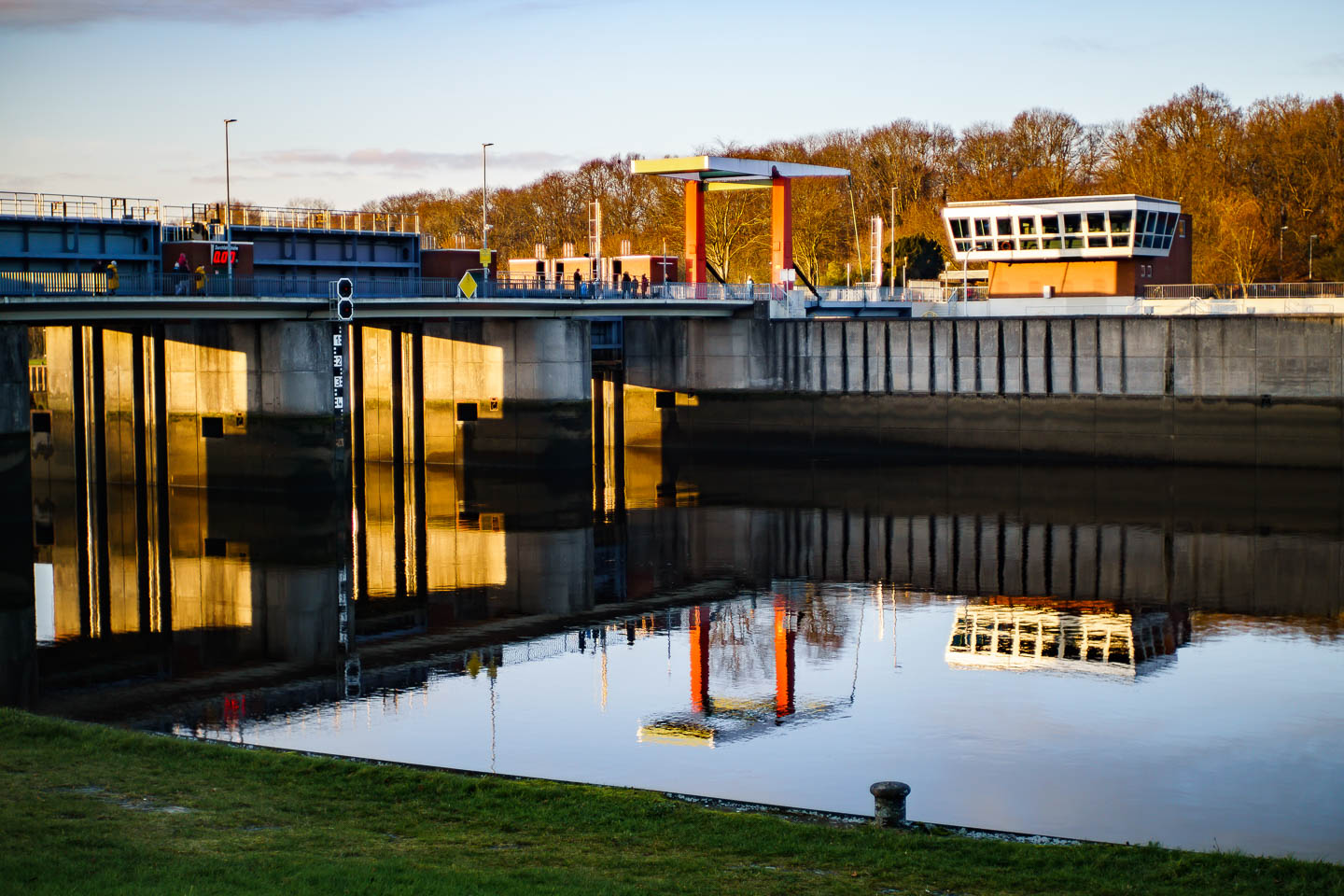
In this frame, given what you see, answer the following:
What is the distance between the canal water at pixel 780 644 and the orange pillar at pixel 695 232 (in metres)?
24.0

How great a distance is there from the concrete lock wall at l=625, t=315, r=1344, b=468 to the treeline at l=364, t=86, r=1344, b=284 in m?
37.5

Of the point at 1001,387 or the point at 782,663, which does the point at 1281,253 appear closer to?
the point at 1001,387

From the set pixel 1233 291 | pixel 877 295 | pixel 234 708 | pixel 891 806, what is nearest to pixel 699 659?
pixel 234 708

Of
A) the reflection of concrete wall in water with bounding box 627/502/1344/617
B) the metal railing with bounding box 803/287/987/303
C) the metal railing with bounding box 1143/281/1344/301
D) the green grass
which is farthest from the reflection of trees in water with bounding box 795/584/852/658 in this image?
the metal railing with bounding box 1143/281/1344/301

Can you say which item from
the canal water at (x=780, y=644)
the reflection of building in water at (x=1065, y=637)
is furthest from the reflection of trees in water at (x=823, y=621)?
the reflection of building in water at (x=1065, y=637)

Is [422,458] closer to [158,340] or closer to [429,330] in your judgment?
[429,330]

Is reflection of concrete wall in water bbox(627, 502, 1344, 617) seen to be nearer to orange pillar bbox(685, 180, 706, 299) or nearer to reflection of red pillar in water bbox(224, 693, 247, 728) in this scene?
reflection of red pillar in water bbox(224, 693, 247, 728)

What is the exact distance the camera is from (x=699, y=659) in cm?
2714

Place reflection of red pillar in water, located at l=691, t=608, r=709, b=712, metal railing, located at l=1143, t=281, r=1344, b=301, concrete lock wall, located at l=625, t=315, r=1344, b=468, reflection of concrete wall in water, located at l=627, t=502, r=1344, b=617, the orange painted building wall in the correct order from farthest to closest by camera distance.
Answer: the orange painted building wall
metal railing, located at l=1143, t=281, r=1344, b=301
concrete lock wall, located at l=625, t=315, r=1344, b=468
reflection of concrete wall in water, located at l=627, t=502, r=1344, b=617
reflection of red pillar in water, located at l=691, t=608, r=709, b=712

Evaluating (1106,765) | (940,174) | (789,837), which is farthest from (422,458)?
(940,174)

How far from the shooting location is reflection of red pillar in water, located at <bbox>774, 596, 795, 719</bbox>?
2350cm

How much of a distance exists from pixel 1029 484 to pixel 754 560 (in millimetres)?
18488

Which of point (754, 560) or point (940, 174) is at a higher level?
point (940, 174)

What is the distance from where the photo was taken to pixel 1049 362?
61.8 m
